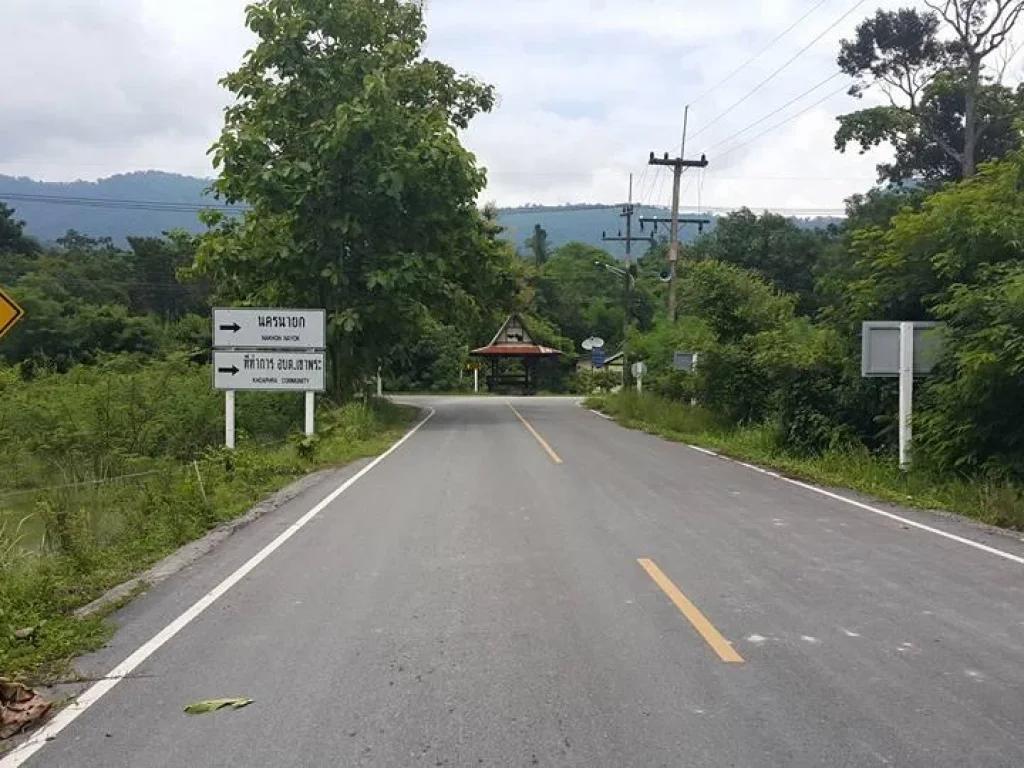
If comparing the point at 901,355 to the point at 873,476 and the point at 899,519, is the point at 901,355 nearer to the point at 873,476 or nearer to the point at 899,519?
the point at 873,476

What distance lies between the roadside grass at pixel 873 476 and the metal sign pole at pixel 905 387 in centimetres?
33

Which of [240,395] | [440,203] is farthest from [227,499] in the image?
[440,203]

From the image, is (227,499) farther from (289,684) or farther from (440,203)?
(440,203)

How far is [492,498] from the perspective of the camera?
13570 millimetres

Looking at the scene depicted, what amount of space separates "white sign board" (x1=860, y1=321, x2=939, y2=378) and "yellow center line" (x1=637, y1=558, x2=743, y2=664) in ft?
26.8

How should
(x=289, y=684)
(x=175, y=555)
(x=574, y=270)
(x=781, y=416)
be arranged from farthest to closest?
1. (x=574, y=270)
2. (x=781, y=416)
3. (x=175, y=555)
4. (x=289, y=684)

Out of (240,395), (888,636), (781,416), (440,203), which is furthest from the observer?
(440,203)

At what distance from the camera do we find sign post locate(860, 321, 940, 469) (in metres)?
15.5

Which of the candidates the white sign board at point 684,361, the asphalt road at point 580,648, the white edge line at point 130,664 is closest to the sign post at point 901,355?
the asphalt road at point 580,648

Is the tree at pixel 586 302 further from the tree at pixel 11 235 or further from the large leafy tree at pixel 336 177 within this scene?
the large leafy tree at pixel 336 177

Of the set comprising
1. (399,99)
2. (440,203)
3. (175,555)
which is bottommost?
(175,555)

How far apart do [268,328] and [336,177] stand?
33.8ft

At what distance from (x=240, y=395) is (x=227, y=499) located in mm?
14141

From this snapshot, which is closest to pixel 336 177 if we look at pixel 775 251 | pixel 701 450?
pixel 701 450
